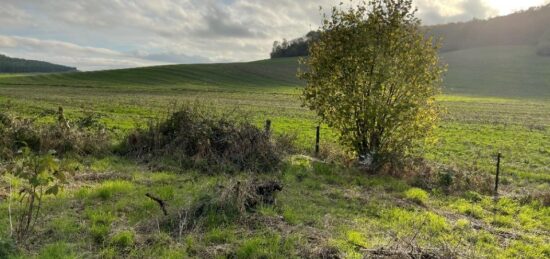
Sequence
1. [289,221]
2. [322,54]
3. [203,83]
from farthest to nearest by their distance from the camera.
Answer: [203,83] → [322,54] → [289,221]

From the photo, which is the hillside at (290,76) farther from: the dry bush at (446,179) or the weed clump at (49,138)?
the dry bush at (446,179)

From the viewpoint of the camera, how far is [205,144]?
40.9 feet

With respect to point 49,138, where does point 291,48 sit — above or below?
above

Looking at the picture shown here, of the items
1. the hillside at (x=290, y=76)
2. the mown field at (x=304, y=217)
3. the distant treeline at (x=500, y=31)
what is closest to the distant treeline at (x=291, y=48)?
the distant treeline at (x=500, y=31)

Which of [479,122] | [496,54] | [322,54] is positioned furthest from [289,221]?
[496,54]

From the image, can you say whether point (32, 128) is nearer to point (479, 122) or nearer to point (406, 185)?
point (406, 185)

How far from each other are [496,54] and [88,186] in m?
112

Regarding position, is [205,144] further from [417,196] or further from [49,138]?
[417,196]

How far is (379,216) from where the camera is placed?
9219 mm

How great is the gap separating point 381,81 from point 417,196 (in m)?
3.97

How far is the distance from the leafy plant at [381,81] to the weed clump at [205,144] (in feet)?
8.49

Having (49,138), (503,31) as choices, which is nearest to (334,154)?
(49,138)

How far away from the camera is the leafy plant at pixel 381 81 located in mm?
13578

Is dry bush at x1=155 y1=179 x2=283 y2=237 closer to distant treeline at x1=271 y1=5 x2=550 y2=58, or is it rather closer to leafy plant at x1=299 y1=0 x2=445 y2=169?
leafy plant at x1=299 y1=0 x2=445 y2=169
